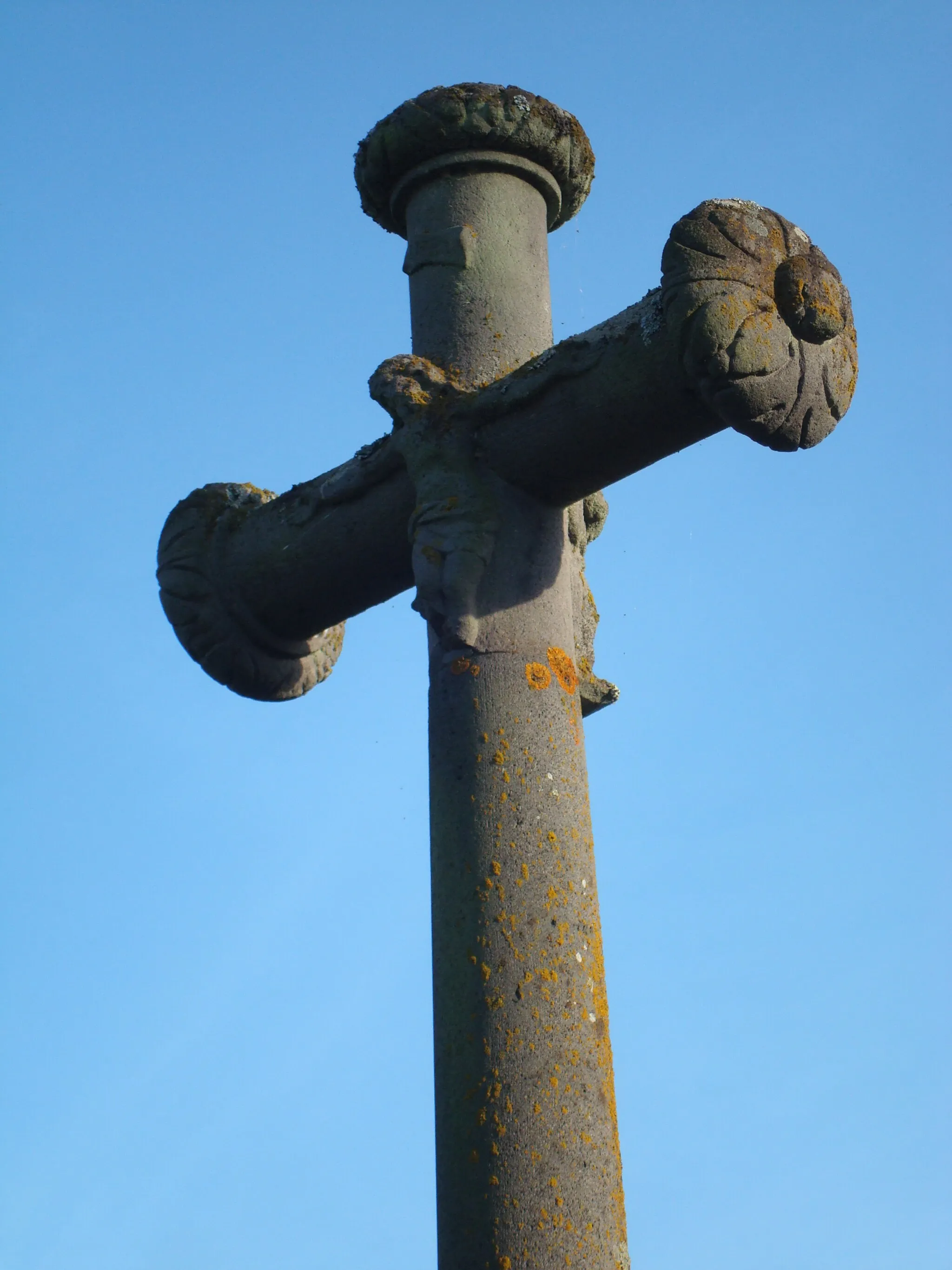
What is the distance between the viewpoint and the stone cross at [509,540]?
3.42 metres

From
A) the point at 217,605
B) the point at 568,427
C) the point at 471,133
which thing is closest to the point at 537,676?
the point at 568,427

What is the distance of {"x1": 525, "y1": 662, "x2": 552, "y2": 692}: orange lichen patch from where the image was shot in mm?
3857

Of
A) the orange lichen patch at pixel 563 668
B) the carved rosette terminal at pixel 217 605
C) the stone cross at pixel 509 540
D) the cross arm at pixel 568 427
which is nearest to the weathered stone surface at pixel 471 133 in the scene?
the stone cross at pixel 509 540

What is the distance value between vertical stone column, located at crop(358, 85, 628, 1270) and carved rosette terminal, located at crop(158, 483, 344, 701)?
0.88m

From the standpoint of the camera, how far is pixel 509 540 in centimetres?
400

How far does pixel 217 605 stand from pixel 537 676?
4.28ft

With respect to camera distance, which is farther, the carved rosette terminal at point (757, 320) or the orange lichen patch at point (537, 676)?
the orange lichen patch at point (537, 676)

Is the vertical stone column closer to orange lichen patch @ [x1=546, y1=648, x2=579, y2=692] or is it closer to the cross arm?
orange lichen patch @ [x1=546, y1=648, x2=579, y2=692]

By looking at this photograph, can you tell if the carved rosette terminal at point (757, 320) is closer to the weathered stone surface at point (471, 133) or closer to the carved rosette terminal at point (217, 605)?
the weathered stone surface at point (471, 133)

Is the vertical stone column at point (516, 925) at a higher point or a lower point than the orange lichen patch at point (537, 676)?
lower

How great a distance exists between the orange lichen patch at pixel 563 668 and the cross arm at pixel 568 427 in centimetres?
41

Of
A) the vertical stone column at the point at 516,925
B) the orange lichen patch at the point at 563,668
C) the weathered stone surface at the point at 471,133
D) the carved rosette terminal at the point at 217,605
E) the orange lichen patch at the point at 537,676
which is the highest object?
the weathered stone surface at the point at 471,133

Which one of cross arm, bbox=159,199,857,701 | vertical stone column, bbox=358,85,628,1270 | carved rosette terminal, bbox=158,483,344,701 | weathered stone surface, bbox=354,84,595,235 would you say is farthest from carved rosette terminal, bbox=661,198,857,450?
carved rosette terminal, bbox=158,483,344,701

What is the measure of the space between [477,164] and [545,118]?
0.24 meters
